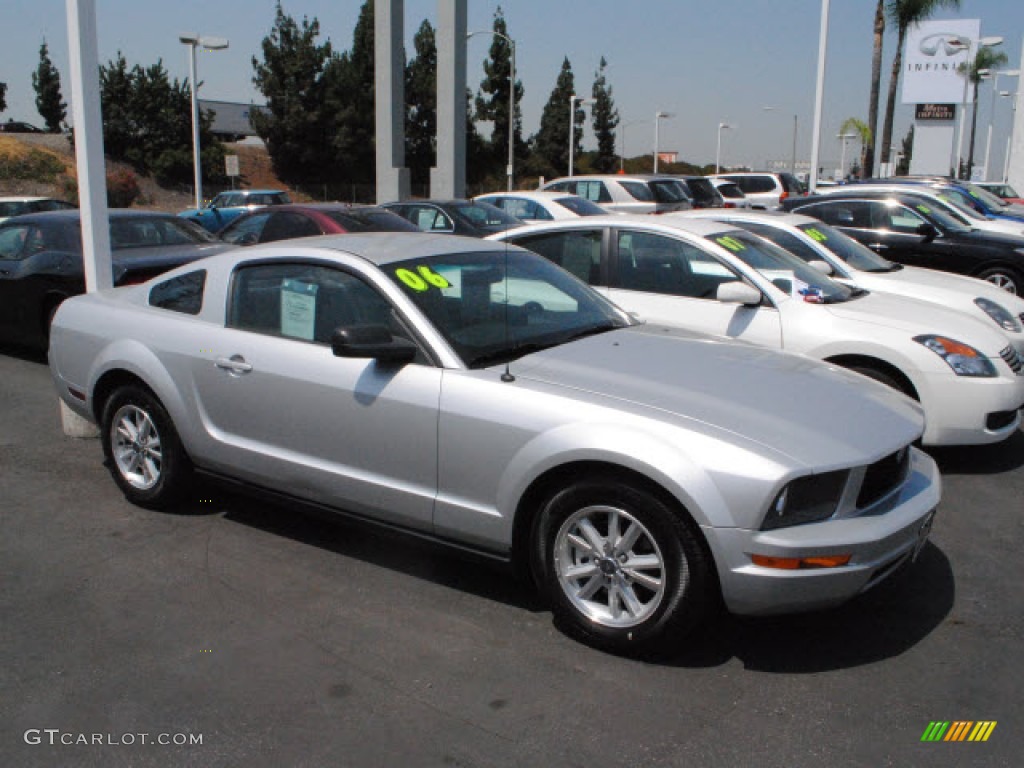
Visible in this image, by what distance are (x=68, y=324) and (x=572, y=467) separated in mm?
3454

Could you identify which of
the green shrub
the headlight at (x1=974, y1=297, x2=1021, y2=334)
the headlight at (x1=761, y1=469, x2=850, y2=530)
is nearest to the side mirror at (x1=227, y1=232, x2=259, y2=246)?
the headlight at (x1=974, y1=297, x2=1021, y2=334)

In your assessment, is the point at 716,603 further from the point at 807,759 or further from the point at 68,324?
the point at 68,324

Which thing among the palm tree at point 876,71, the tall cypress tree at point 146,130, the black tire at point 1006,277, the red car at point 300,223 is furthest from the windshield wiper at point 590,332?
the tall cypress tree at point 146,130

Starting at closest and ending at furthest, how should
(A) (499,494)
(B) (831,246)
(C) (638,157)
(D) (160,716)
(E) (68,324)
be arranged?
(D) (160,716) → (A) (499,494) → (E) (68,324) → (B) (831,246) → (C) (638,157)

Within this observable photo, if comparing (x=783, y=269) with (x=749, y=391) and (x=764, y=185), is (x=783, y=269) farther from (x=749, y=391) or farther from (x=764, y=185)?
(x=764, y=185)

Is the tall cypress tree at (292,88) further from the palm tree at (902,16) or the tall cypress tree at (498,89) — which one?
the palm tree at (902,16)

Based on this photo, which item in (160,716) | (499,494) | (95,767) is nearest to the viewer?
(95,767)

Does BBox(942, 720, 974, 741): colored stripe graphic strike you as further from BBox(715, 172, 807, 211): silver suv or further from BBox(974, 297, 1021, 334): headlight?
BBox(715, 172, 807, 211): silver suv

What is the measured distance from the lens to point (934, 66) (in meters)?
66.6

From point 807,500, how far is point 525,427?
109cm

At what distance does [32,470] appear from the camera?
607 centimetres

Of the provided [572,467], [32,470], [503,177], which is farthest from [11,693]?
[503,177]

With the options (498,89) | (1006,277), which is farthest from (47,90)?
(1006,277)

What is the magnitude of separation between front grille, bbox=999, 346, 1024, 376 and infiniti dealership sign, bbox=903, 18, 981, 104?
65.7 m
